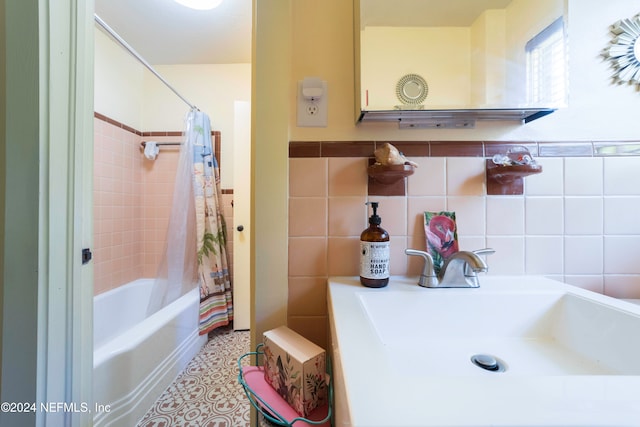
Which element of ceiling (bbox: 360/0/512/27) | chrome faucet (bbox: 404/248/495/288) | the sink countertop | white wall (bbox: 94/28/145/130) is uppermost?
white wall (bbox: 94/28/145/130)

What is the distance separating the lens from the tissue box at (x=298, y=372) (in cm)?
46

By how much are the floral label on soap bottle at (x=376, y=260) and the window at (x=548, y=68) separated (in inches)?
23.5

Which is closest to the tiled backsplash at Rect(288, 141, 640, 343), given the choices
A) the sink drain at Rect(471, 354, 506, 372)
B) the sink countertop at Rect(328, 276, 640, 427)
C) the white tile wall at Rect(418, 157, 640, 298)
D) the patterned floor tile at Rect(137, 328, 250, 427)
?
the white tile wall at Rect(418, 157, 640, 298)

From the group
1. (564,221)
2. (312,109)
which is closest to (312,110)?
(312,109)

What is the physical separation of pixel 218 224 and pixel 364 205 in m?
1.30

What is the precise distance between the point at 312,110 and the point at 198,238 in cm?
126

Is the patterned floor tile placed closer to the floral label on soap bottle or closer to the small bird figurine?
the floral label on soap bottle

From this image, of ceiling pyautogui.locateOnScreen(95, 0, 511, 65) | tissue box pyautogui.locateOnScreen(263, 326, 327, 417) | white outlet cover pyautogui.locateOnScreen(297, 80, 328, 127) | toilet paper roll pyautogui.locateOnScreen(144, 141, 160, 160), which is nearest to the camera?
tissue box pyautogui.locateOnScreen(263, 326, 327, 417)

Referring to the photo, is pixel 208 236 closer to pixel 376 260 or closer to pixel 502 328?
pixel 376 260

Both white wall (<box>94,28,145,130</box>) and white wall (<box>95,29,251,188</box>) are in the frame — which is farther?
white wall (<box>95,29,251,188</box>)

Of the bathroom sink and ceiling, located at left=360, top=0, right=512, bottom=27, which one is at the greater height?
ceiling, located at left=360, top=0, right=512, bottom=27

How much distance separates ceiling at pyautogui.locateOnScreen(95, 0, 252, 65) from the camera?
128 centimetres

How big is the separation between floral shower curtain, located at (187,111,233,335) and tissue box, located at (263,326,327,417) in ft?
3.96

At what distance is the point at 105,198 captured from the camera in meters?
1.54
